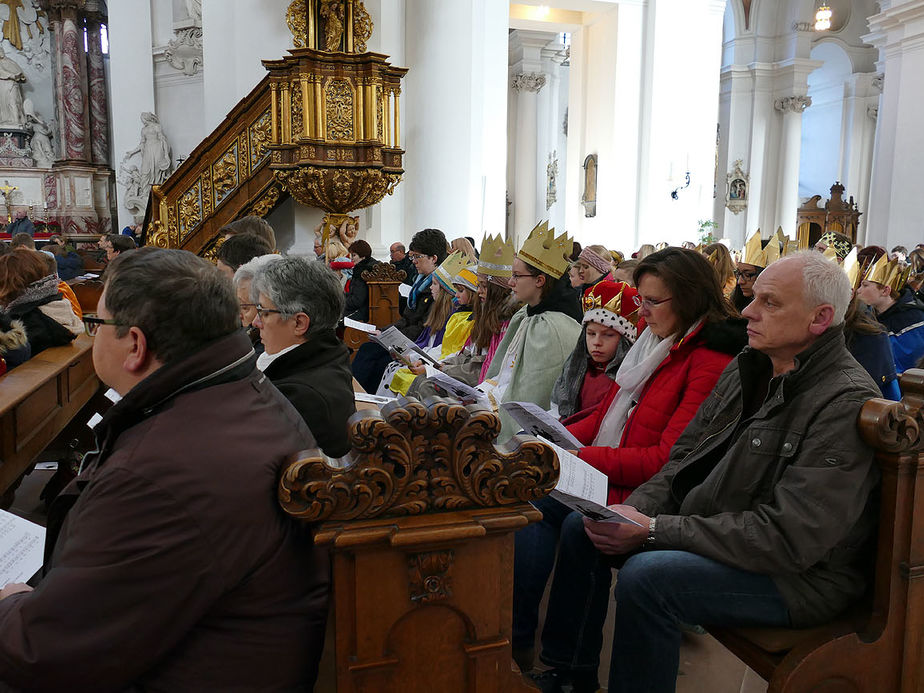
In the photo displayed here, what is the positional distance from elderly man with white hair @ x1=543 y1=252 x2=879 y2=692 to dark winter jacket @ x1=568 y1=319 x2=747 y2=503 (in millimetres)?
351

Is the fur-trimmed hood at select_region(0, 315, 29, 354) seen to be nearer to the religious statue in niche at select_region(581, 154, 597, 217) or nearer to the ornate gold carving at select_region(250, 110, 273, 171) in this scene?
the ornate gold carving at select_region(250, 110, 273, 171)

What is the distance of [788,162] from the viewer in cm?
2039

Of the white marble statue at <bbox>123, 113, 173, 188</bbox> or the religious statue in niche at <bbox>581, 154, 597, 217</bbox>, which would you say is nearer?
the religious statue in niche at <bbox>581, 154, 597, 217</bbox>

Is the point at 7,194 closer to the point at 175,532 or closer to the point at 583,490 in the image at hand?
the point at 583,490

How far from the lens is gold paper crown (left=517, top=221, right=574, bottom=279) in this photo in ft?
11.6

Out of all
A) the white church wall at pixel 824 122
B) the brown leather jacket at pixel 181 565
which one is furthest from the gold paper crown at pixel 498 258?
the white church wall at pixel 824 122

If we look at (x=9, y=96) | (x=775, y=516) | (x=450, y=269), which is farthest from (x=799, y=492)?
(x=9, y=96)

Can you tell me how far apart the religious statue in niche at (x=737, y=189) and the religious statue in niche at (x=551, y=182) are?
493cm

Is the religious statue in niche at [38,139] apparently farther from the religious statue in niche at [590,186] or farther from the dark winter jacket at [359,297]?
the dark winter jacket at [359,297]

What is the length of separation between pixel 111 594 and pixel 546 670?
1.70 m

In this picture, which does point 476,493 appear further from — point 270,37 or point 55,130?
point 55,130

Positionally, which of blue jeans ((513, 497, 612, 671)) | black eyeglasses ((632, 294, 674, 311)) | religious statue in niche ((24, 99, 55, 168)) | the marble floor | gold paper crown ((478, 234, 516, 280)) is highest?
religious statue in niche ((24, 99, 55, 168))

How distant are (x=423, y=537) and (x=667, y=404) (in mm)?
1529

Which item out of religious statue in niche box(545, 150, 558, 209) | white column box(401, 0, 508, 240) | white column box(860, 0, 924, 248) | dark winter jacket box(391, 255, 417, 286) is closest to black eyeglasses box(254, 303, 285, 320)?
dark winter jacket box(391, 255, 417, 286)
